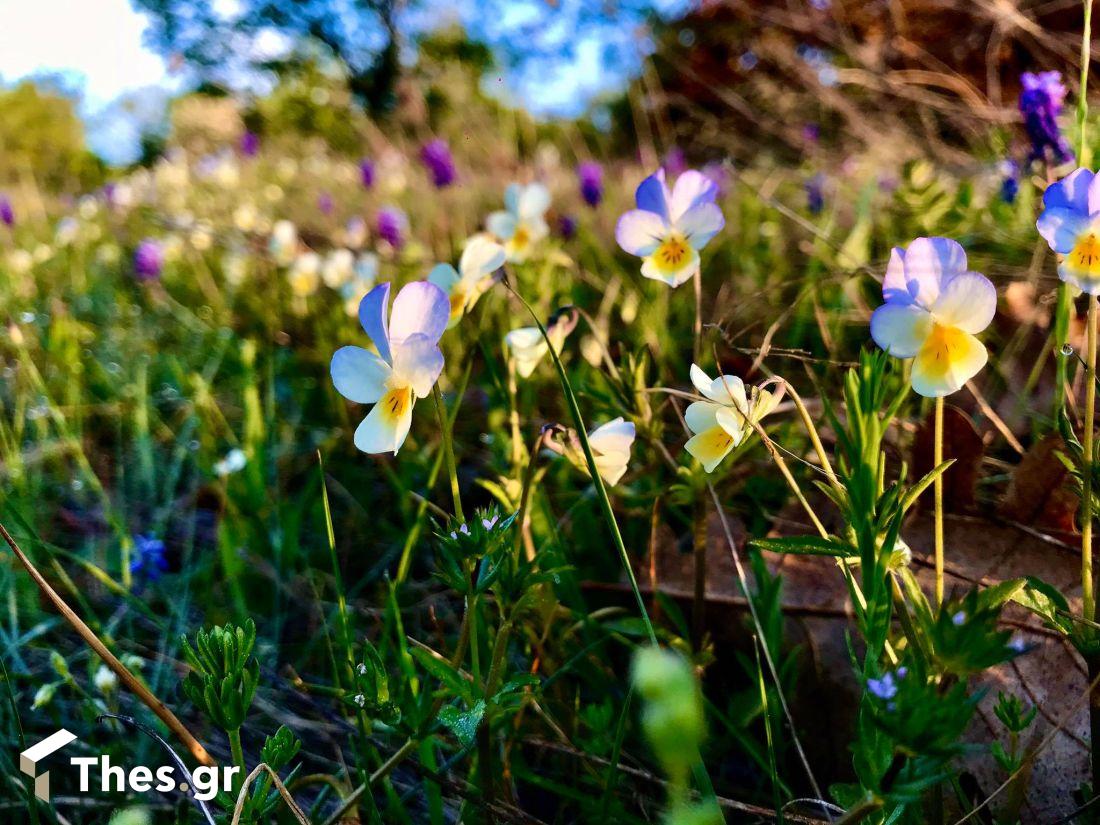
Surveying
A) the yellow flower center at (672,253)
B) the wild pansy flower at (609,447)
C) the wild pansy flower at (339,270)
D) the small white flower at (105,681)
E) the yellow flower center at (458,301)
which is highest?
the yellow flower center at (672,253)

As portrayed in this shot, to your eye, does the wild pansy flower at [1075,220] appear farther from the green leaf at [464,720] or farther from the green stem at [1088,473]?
the green leaf at [464,720]

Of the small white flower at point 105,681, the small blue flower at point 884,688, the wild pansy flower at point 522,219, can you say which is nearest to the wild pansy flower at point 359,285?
the wild pansy flower at point 522,219

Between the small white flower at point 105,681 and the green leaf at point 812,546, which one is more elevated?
the green leaf at point 812,546

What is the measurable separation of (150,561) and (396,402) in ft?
2.66

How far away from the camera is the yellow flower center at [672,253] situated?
3.26 feet

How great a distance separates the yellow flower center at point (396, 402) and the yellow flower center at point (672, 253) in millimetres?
379

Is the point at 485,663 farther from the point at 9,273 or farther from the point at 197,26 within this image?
the point at 197,26

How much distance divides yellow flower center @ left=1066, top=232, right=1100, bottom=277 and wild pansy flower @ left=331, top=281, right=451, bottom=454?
53 centimetres

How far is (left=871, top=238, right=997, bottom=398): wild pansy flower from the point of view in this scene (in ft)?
2.25

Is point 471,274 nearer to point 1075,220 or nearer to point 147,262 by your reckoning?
point 1075,220

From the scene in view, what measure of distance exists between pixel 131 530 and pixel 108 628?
450 mm

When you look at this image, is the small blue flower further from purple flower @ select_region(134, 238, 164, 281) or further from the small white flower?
purple flower @ select_region(134, 238, 164, 281)

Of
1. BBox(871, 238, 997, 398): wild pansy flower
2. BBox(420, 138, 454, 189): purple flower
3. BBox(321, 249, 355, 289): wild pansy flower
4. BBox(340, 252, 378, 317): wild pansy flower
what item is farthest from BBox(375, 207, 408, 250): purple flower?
BBox(871, 238, 997, 398): wild pansy flower

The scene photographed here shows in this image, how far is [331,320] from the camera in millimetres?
2383
